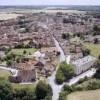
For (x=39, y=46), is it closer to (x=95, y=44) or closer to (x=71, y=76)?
(x=95, y=44)

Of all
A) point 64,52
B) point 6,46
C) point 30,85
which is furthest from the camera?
point 6,46

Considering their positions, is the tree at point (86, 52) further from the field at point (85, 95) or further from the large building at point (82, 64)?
the field at point (85, 95)

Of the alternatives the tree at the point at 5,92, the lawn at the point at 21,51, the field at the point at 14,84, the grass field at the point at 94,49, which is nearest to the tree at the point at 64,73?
the field at the point at 14,84

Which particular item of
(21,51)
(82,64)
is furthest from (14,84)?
(21,51)

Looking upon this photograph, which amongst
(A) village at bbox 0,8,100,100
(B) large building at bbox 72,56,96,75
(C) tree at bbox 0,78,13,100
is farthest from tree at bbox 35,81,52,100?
→ (B) large building at bbox 72,56,96,75

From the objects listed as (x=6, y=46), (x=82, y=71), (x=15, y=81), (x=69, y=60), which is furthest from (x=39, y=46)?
(x=15, y=81)

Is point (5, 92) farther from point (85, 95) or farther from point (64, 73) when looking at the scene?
point (64, 73)

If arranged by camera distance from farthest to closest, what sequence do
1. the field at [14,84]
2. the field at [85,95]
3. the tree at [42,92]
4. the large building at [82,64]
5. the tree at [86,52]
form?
1. the tree at [86,52]
2. the large building at [82,64]
3. the field at [14,84]
4. the field at [85,95]
5. the tree at [42,92]

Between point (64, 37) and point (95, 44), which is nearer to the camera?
point (95, 44)
